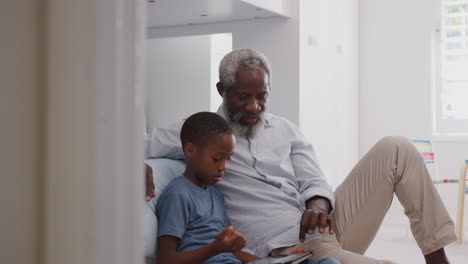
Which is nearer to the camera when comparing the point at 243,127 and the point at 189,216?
the point at 189,216

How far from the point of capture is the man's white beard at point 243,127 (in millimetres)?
2205

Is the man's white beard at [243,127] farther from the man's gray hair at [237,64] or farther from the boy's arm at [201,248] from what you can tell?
the boy's arm at [201,248]

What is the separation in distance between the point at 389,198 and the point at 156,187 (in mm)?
807

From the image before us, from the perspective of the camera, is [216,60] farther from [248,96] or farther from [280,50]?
[248,96]

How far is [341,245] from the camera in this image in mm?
2248

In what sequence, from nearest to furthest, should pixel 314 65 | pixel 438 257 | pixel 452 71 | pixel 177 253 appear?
pixel 177 253
pixel 438 257
pixel 314 65
pixel 452 71

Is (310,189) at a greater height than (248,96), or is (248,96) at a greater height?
(248,96)

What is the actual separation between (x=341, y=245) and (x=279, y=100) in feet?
7.94

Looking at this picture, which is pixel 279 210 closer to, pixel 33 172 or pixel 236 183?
pixel 236 183

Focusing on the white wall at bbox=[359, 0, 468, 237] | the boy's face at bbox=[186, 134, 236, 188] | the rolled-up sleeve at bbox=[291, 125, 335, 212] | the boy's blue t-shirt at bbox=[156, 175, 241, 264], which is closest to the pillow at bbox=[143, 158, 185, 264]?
the boy's blue t-shirt at bbox=[156, 175, 241, 264]

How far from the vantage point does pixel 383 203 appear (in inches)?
87.3

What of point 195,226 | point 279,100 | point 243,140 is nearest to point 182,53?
point 279,100

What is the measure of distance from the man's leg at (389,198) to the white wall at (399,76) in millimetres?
3854

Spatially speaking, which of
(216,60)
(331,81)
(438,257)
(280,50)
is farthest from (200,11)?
(438,257)
